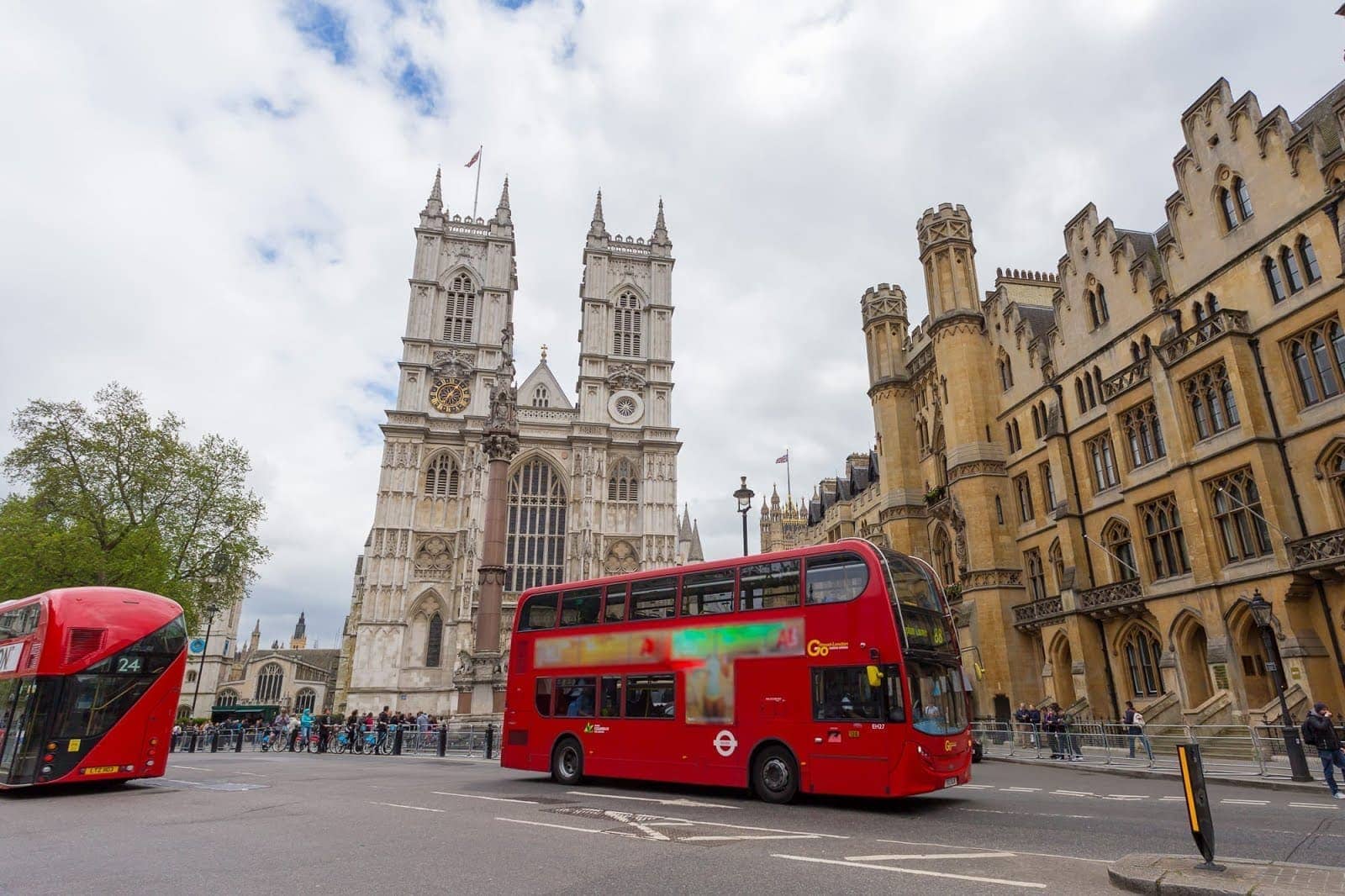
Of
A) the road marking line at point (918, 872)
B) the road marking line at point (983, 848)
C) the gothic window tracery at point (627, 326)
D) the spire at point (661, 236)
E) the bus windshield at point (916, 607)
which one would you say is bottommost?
the road marking line at point (983, 848)

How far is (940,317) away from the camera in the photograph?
3009 cm

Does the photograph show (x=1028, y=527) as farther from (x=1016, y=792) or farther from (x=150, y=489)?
(x=150, y=489)

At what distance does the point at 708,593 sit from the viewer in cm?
1220

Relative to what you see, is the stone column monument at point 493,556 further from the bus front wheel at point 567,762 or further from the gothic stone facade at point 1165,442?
the gothic stone facade at point 1165,442

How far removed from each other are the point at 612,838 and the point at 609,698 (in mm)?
5151

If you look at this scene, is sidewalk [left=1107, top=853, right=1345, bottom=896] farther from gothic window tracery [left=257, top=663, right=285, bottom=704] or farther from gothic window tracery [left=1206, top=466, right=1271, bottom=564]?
gothic window tracery [left=257, top=663, right=285, bottom=704]

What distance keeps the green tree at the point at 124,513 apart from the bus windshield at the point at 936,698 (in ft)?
94.5

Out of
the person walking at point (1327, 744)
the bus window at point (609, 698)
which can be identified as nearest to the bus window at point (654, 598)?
the bus window at point (609, 698)

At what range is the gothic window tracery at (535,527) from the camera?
5362cm

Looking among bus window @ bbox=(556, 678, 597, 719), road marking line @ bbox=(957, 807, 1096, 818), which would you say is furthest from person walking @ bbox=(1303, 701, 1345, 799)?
bus window @ bbox=(556, 678, 597, 719)

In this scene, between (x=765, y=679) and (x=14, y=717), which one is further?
(x=14, y=717)

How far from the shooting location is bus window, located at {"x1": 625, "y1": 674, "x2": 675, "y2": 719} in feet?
39.9

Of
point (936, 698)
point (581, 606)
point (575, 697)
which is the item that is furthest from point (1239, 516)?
point (575, 697)

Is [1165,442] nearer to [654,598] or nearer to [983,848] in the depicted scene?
[654,598]
